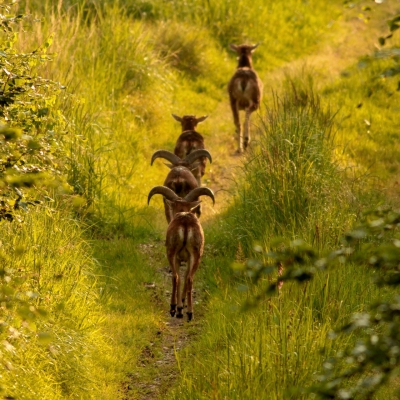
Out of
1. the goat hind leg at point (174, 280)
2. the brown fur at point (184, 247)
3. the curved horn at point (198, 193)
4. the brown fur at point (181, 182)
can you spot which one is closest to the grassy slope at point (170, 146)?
the goat hind leg at point (174, 280)

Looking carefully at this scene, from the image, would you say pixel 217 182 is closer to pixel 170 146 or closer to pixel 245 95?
pixel 170 146

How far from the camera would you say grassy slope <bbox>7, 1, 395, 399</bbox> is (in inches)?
268

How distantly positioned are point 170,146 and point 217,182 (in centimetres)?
134

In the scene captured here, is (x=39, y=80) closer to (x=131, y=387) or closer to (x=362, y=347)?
(x=131, y=387)

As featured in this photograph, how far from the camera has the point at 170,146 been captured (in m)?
14.3

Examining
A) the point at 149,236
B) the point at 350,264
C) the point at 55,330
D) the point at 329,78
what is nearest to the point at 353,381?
the point at 350,264

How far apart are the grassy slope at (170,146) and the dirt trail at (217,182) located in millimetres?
35

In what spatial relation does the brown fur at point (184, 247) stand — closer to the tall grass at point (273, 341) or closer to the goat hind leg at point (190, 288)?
the goat hind leg at point (190, 288)

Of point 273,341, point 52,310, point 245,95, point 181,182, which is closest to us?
point 273,341

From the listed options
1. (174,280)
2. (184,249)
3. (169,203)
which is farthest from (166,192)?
(174,280)

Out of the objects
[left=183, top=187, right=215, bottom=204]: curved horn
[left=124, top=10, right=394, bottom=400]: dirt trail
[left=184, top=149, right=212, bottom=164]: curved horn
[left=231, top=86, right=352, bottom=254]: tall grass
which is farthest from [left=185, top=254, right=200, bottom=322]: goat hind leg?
[left=184, top=149, right=212, bottom=164]: curved horn

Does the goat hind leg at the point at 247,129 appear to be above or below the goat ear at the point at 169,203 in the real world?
below

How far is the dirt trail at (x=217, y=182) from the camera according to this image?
7.69m

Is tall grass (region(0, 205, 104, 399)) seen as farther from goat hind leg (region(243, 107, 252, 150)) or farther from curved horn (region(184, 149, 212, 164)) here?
goat hind leg (region(243, 107, 252, 150))
